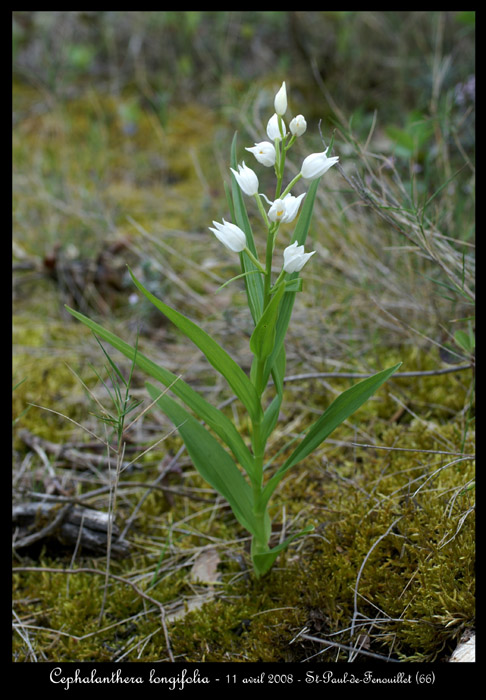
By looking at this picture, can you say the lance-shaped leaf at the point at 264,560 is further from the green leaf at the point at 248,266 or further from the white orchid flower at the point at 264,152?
the white orchid flower at the point at 264,152

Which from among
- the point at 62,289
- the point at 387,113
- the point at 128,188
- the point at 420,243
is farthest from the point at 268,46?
the point at 420,243

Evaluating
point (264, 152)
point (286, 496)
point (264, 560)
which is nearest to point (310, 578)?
point (264, 560)

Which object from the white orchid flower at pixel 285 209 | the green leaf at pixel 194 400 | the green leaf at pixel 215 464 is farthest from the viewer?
the green leaf at pixel 215 464

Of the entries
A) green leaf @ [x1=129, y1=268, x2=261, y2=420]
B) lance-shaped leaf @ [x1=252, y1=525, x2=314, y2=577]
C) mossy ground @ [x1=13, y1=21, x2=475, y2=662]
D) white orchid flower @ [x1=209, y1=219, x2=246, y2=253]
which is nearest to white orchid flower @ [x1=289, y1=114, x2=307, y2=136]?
white orchid flower @ [x1=209, y1=219, x2=246, y2=253]

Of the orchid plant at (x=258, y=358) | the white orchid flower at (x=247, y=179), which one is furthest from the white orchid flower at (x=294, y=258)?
the white orchid flower at (x=247, y=179)

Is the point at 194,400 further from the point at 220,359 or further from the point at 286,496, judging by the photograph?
the point at 286,496

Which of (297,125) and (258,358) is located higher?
(297,125)
